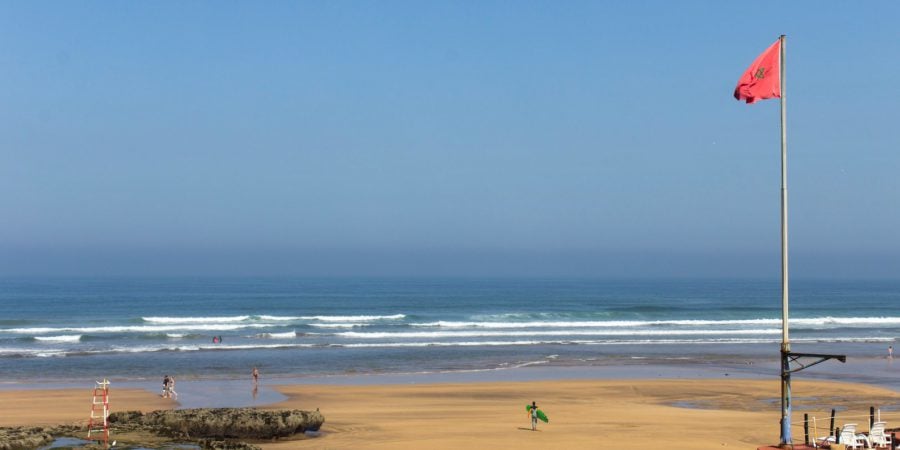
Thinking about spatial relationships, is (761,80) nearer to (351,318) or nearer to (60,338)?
(60,338)

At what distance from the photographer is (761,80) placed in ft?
57.3

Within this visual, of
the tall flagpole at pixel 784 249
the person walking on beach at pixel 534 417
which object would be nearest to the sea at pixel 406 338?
the person walking on beach at pixel 534 417

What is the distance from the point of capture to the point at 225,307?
8912 cm

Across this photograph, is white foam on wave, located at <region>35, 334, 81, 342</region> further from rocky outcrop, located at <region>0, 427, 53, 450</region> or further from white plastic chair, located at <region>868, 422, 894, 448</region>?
white plastic chair, located at <region>868, 422, 894, 448</region>

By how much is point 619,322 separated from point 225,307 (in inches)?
1475

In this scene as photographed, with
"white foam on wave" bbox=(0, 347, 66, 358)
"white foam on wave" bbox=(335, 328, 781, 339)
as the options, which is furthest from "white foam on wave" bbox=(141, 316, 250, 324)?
"white foam on wave" bbox=(0, 347, 66, 358)

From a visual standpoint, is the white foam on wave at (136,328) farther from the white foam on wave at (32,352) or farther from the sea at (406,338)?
the white foam on wave at (32,352)

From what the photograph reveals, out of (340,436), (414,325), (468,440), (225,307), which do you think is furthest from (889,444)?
(225,307)

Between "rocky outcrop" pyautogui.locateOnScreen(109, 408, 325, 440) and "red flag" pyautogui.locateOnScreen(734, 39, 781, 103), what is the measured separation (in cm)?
1334

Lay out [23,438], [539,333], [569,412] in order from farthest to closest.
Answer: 1. [539,333]
2. [569,412]
3. [23,438]

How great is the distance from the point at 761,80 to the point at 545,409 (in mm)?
15074

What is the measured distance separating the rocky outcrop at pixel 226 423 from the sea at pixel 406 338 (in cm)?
1406

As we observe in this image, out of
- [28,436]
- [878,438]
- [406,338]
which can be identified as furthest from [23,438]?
[406,338]

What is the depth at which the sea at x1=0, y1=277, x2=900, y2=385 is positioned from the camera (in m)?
41.8
